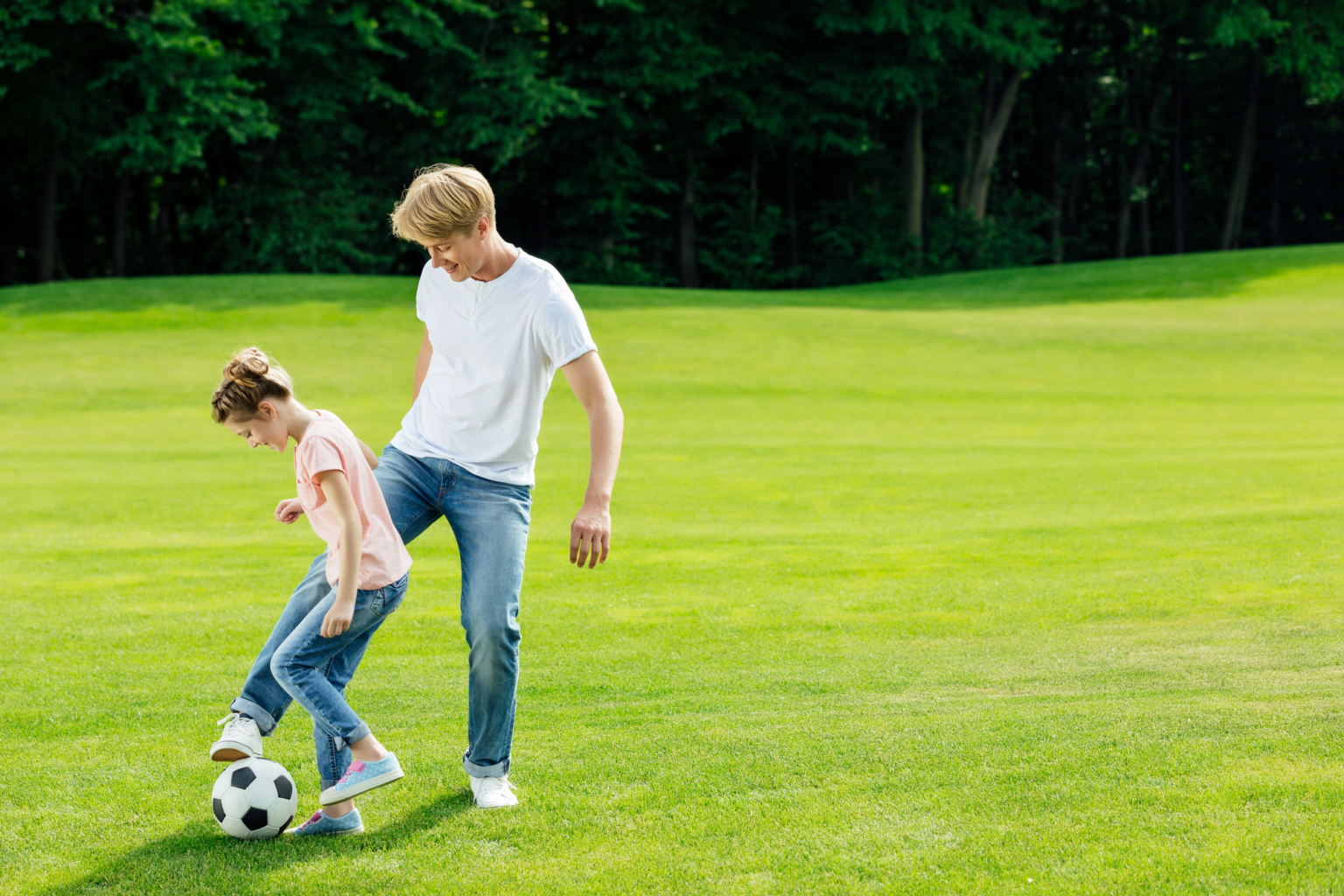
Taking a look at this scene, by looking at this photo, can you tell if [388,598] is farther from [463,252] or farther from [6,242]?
[6,242]

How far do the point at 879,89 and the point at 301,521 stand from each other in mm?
31023

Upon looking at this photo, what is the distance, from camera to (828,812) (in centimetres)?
414

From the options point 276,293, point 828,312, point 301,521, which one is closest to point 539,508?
point 301,521

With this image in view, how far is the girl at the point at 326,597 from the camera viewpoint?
3.80m

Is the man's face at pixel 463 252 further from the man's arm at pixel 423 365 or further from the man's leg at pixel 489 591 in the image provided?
the man's leg at pixel 489 591

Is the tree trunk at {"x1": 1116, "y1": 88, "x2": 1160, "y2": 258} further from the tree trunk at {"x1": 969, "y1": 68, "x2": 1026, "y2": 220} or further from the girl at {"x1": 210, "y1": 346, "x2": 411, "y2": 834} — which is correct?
the girl at {"x1": 210, "y1": 346, "x2": 411, "y2": 834}

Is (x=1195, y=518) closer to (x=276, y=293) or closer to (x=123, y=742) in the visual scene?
(x=123, y=742)

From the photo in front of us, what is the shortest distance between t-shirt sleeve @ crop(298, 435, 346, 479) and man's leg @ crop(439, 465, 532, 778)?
1.54ft

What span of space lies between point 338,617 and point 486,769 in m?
0.85

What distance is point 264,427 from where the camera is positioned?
3924mm

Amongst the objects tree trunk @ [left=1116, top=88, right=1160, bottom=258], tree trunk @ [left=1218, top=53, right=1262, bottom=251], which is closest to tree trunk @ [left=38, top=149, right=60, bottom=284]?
tree trunk @ [left=1116, top=88, right=1160, bottom=258]

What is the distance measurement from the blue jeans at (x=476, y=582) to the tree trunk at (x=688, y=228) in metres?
36.2

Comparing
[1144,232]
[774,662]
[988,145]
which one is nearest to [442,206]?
[774,662]

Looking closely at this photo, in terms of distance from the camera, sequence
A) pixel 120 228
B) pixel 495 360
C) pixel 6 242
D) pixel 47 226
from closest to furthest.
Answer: pixel 495 360 → pixel 47 226 → pixel 120 228 → pixel 6 242
